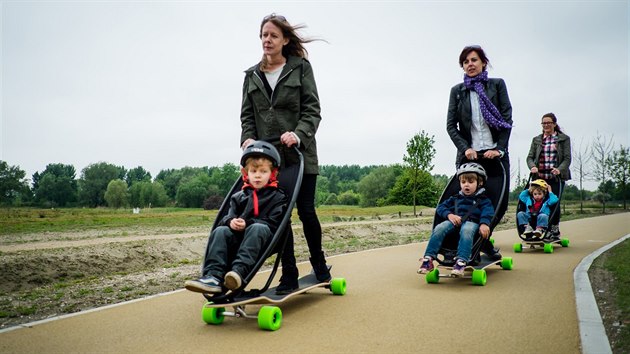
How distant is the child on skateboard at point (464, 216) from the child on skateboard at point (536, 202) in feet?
13.2

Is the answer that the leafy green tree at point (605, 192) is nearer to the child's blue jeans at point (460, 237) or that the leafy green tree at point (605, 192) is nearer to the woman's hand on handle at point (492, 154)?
the woman's hand on handle at point (492, 154)

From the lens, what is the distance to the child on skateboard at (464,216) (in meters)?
6.21

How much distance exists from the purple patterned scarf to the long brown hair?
9.05 ft

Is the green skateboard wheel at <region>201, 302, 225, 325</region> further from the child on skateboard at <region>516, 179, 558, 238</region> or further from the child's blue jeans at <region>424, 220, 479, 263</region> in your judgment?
the child on skateboard at <region>516, 179, 558, 238</region>

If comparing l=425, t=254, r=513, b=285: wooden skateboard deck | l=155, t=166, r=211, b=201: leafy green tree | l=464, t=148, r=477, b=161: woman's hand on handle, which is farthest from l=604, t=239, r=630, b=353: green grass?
l=155, t=166, r=211, b=201: leafy green tree

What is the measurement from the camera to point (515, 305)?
199 inches

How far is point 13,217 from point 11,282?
15970 mm

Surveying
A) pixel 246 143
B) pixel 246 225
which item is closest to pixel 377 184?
pixel 246 143

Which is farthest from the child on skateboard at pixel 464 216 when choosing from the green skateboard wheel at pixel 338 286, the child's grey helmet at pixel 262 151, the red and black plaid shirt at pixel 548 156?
the red and black plaid shirt at pixel 548 156

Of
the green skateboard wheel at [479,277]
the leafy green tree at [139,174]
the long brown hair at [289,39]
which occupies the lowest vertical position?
the green skateboard wheel at [479,277]

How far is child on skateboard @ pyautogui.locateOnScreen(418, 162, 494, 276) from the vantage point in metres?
6.21

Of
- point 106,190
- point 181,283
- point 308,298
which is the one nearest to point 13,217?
point 181,283

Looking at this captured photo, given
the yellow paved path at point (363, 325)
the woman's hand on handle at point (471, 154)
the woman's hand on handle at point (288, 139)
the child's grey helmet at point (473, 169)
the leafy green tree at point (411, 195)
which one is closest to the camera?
the yellow paved path at point (363, 325)

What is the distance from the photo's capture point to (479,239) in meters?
6.46
